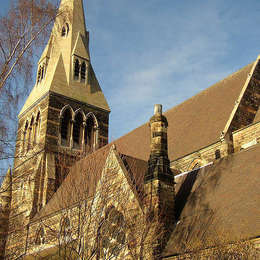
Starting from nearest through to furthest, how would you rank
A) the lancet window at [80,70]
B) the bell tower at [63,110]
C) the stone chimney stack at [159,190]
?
the stone chimney stack at [159,190] → the bell tower at [63,110] → the lancet window at [80,70]

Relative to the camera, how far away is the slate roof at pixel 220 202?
32.5 feet

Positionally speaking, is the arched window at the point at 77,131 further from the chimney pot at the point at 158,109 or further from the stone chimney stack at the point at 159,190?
the stone chimney stack at the point at 159,190

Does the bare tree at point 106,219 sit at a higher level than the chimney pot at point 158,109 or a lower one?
lower

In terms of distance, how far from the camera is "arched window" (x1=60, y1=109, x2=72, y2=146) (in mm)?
27750

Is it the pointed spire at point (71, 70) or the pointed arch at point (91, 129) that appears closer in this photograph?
the pointed arch at point (91, 129)

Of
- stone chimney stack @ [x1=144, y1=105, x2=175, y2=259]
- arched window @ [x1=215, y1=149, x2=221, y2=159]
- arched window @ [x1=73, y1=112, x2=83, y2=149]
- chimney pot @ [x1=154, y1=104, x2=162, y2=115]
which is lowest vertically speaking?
stone chimney stack @ [x1=144, y1=105, x2=175, y2=259]

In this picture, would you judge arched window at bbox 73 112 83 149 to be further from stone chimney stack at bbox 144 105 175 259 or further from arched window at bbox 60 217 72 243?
arched window at bbox 60 217 72 243

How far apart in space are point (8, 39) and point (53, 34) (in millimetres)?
1592

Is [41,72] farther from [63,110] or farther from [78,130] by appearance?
[78,130]

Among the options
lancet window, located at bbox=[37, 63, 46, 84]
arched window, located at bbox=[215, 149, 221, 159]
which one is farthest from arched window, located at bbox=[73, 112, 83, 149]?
arched window, located at bbox=[215, 149, 221, 159]

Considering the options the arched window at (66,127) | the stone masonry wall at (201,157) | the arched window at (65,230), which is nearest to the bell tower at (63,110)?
the arched window at (66,127)

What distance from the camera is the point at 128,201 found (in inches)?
451

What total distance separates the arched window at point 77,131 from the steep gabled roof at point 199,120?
541 centimetres

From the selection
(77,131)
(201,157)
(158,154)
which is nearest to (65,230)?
(158,154)
